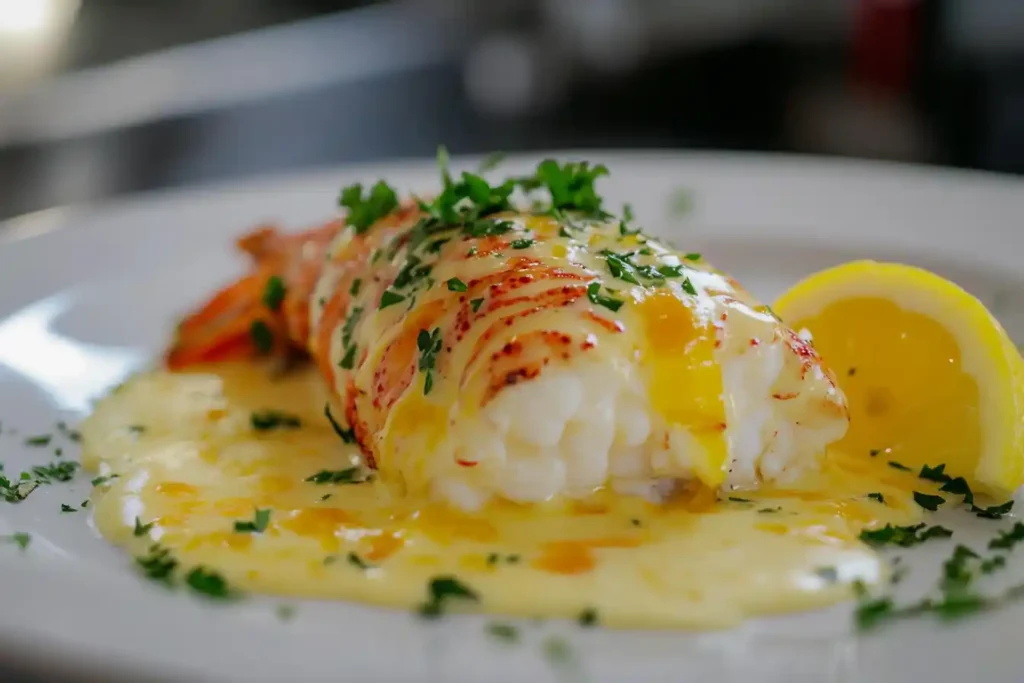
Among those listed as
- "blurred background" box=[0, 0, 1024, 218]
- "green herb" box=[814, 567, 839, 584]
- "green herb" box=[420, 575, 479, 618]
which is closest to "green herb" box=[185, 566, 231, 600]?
"green herb" box=[420, 575, 479, 618]

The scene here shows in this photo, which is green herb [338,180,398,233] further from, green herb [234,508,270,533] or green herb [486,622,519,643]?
green herb [486,622,519,643]

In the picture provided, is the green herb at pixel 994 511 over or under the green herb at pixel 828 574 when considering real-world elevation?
over

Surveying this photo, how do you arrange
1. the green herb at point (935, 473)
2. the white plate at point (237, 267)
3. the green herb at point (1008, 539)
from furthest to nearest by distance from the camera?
1. the green herb at point (935, 473)
2. the green herb at point (1008, 539)
3. the white plate at point (237, 267)

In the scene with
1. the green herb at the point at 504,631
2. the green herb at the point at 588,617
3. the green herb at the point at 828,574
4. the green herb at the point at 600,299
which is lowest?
the green herb at the point at 504,631

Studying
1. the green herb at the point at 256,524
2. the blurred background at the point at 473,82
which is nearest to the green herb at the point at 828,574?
the green herb at the point at 256,524

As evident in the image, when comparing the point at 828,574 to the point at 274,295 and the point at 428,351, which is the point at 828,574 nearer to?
the point at 428,351

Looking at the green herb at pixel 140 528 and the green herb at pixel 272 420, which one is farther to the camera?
the green herb at pixel 272 420

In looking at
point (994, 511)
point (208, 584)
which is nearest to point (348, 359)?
point (208, 584)

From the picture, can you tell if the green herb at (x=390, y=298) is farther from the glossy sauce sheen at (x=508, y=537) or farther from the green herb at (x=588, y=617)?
the green herb at (x=588, y=617)
